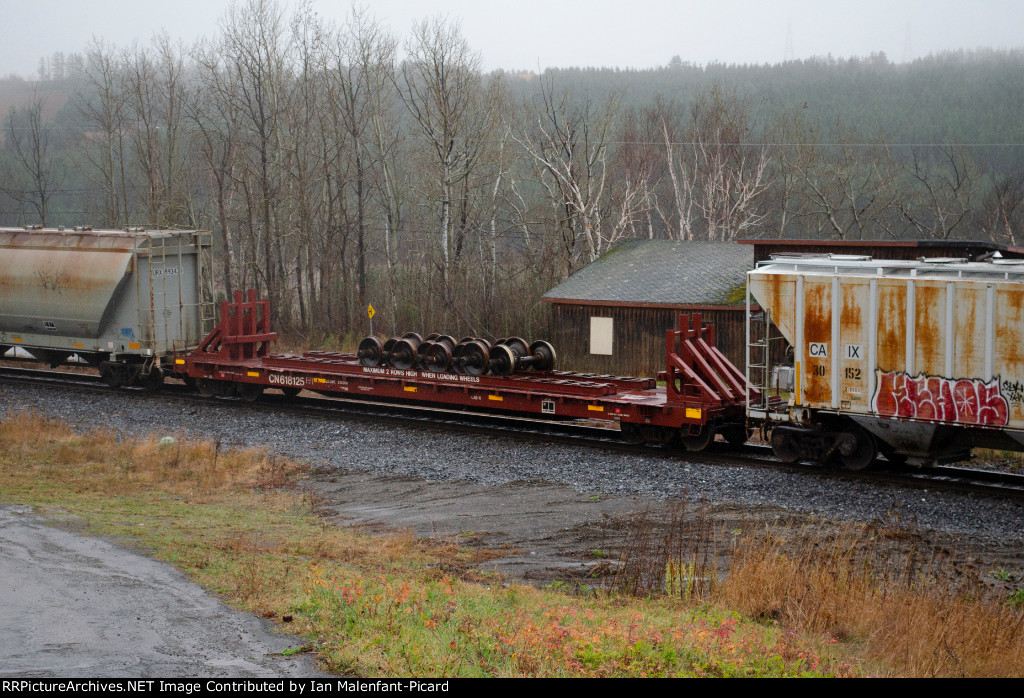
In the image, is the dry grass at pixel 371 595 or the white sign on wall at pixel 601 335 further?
the white sign on wall at pixel 601 335

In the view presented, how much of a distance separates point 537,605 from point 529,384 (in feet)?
29.4

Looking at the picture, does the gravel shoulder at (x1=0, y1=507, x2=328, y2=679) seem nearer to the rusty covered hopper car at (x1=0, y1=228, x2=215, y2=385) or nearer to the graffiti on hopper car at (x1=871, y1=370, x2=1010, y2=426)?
the graffiti on hopper car at (x1=871, y1=370, x2=1010, y2=426)

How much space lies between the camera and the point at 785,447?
579 inches

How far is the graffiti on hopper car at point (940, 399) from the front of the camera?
12727 millimetres

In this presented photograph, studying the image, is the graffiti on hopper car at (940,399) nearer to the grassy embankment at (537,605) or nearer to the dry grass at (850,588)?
the dry grass at (850,588)

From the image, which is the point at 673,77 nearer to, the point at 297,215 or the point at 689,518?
the point at 297,215

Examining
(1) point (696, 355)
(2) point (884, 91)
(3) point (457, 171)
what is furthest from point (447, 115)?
(2) point (884, 91)

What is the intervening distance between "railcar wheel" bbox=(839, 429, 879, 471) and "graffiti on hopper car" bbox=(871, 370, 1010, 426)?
0.73m

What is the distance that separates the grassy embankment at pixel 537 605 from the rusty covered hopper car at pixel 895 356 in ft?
10.4

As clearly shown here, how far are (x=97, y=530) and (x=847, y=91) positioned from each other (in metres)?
94.3

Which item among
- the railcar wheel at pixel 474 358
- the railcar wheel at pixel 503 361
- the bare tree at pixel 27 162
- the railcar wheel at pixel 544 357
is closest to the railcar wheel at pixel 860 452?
the railcar wheel at pixel 544 357
